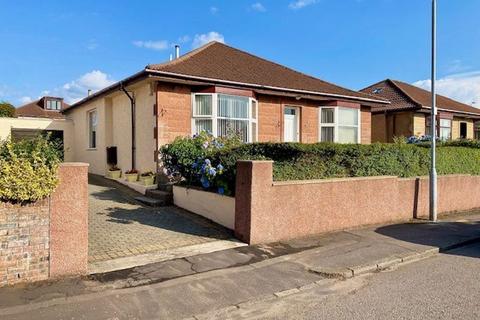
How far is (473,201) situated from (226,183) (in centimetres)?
921

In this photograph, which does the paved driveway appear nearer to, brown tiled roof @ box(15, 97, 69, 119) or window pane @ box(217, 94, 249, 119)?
window pane @ box(217, 94, 249, 119)

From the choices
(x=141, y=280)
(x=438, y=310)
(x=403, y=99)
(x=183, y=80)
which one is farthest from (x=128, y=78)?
(x=403, y=99)

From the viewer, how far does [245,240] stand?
23.4 feet

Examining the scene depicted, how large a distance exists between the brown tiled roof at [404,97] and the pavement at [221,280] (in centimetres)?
1520

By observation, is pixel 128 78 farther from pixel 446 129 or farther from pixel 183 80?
pixel 446 129

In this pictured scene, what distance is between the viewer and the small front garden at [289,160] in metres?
8.30

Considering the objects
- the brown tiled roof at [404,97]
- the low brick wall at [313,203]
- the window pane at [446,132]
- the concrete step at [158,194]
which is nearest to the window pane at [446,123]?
the window pane at [446,132]

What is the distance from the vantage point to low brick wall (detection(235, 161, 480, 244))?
7078mm

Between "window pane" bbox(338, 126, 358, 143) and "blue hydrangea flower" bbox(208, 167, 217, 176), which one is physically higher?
"window pane" bbox(338, 126, 358, 143)

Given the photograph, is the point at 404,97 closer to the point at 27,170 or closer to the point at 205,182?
the point at 205,182

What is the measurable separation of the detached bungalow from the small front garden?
210 centimetres

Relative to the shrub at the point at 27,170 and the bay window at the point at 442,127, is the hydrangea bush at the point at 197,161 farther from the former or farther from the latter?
the bay window at the point at 442,127

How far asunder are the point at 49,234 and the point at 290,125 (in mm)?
11597

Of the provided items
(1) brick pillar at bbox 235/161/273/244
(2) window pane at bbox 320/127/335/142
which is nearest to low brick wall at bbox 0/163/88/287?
(1) brick pillar at bbox 235/161/273/244
